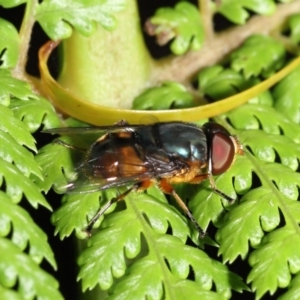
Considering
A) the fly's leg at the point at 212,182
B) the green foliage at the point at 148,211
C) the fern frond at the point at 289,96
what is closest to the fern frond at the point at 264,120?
the green foliage at the point at 148,211

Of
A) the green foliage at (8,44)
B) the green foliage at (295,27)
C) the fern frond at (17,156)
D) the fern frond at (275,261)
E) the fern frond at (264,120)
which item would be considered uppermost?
the green foliage at (8,44)

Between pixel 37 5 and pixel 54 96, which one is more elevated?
pixel 37 5

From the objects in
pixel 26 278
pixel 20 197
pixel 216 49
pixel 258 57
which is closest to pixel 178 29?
pixel 216 49

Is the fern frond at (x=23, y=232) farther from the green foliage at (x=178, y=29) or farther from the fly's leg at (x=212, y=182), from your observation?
the green foliage at (x=178, y=29)

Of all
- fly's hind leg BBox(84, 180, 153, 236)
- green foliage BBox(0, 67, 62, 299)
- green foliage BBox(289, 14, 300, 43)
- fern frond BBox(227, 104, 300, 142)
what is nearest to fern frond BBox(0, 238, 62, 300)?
green foliage BBox(0, 67, 62, 299)

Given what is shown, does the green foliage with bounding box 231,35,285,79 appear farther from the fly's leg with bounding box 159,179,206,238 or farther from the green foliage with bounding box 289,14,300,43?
the fly's leg with bounding box 159,179,206,238

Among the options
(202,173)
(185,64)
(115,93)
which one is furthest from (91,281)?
(185,64)

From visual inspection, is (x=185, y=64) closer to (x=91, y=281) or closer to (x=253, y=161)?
(x=253, y=161)

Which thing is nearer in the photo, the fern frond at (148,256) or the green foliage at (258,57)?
the fern frond at (148,256)
